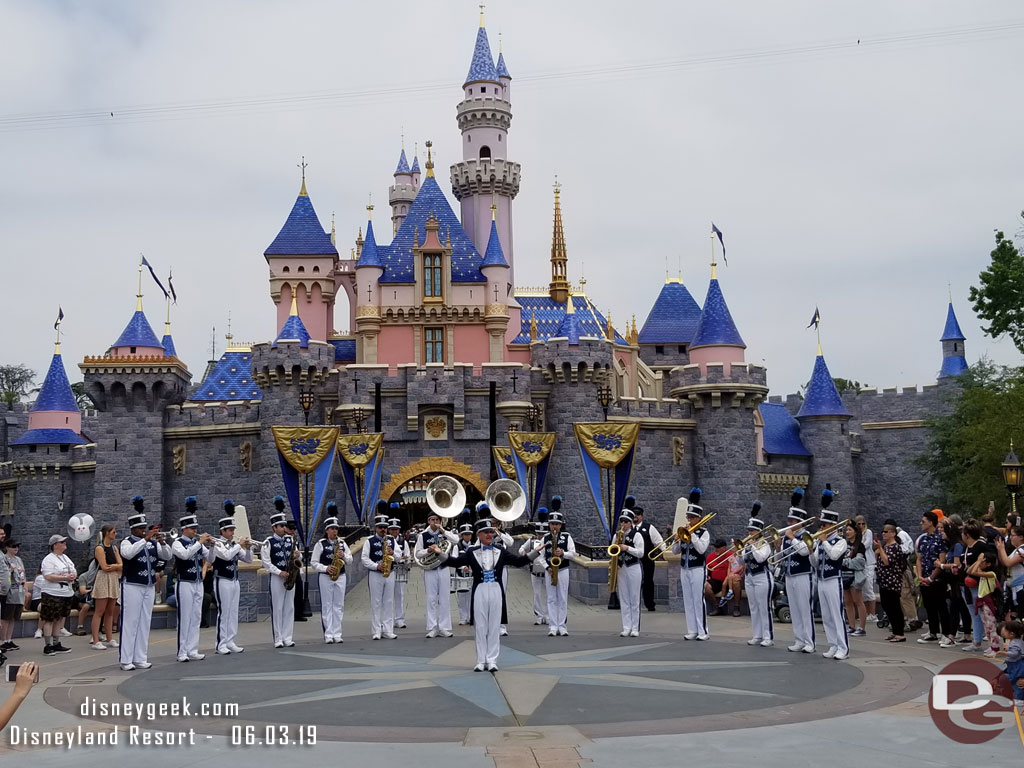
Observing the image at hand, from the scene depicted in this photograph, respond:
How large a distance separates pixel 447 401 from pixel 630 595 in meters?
16.0

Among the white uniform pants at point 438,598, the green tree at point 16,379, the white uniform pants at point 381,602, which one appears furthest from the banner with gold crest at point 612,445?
the green tree at point 16,379

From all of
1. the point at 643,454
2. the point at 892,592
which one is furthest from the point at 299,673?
the point at 643,454

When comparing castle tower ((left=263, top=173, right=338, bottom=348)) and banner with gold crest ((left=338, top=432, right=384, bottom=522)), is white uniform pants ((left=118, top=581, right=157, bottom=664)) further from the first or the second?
castle tower ((left=263, top=173, right=338, bottom=348))

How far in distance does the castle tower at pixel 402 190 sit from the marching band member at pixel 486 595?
39.0 m

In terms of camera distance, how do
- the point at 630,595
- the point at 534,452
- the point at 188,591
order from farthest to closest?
the point at 534,452 < the point at 630,595 < the point at 188,591

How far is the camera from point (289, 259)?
3406cm

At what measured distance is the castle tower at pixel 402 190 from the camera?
48562 mm

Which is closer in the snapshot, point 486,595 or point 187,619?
point 486,595

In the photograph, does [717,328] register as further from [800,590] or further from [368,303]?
[800,590]

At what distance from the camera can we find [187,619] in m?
11.0

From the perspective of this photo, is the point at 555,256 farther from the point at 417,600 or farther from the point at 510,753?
the point at 510,753

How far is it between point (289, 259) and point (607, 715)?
93.3ft

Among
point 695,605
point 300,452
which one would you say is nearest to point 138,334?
point 300,452

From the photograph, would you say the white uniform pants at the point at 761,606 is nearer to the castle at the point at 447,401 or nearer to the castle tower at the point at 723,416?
the castle at the point at 447,401
